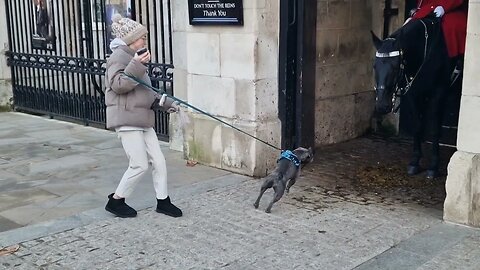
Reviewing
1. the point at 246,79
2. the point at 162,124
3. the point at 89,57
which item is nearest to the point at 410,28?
the point at 246,79

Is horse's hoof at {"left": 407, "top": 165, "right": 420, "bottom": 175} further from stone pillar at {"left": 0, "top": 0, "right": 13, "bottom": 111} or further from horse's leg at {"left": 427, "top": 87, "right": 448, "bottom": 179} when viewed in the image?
stone pillar at {"left": 0, "top": 0, "right": 13, "bottom": 111}

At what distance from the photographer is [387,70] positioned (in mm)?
5742

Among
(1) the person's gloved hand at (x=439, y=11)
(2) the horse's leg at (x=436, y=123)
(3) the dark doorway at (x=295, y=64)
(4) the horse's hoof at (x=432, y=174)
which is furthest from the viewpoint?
(3) the dark doorway at (x=295, y=64)

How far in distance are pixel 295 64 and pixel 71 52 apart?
5.02 m

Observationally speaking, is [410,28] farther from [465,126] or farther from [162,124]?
[162,124]

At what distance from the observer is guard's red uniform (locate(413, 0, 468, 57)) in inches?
243

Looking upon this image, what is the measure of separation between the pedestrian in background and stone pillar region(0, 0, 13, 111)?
7.08 meters

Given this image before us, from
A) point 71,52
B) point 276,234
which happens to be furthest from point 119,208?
point 71,52

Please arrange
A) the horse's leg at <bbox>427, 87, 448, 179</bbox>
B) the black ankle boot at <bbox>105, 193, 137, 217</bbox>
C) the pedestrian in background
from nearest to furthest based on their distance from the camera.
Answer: the pedestrian in background
the black ankle boot at <bbox>105, 193, 137, 217</bbox>
the horse's leg at <bbox>427, 87, 448, 179</bbox>

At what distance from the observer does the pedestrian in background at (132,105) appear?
5.02 meters

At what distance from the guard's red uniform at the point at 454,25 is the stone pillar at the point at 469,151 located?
132 centimetres

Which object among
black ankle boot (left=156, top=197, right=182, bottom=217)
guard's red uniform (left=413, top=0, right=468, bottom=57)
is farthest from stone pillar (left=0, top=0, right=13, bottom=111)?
guard's red uniform (left=413, top=0, right=468, bottom=57)

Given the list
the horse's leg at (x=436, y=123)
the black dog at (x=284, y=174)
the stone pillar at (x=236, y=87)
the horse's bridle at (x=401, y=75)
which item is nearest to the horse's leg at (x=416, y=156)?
the horse's leg at (x=436, y=123)

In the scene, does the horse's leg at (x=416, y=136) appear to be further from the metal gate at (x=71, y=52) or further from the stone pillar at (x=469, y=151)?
the metal gate at (x=71, y=52)
